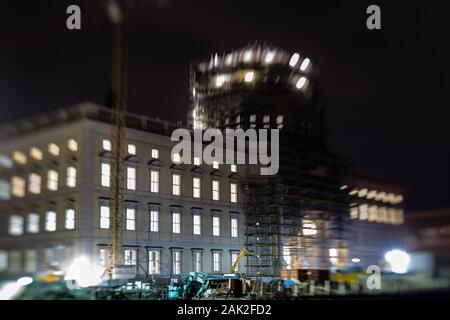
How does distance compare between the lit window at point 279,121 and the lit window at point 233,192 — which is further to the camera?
the lit window at point 279,121

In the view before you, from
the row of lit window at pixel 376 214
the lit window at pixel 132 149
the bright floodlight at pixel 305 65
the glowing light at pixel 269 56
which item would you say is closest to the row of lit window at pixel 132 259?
the lit window at pixel 132 149

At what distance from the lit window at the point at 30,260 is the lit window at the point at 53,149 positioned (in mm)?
5601

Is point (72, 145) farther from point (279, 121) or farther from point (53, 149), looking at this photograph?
point (279, 121)

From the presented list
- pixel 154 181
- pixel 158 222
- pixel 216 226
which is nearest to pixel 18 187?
pixel 154 181

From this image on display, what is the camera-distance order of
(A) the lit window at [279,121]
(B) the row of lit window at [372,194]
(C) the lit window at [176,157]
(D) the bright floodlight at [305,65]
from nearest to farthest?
(C) the lit window at [176,157], (D) the bright floodlight at [305,65], (B) the row of lit window at [372,194], (A) the lit window at [279,121]

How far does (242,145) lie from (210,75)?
39.1ft

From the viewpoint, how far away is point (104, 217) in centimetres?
4003

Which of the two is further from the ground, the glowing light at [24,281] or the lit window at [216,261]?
the lit window at [216,261]

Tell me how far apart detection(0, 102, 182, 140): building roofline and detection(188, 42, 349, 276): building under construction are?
801 cm

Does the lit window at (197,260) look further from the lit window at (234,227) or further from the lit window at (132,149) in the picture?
the lit window at (132,149)

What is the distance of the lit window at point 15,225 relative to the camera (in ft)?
121

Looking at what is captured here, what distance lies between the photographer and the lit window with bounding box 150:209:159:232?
1682 inches

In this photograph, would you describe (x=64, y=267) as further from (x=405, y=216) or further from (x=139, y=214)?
(x=405, y=216)

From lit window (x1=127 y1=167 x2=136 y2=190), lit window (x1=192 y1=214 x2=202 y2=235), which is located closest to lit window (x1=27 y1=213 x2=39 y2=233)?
lit window (x1=127 y1=167 x2=136 y2=190)
